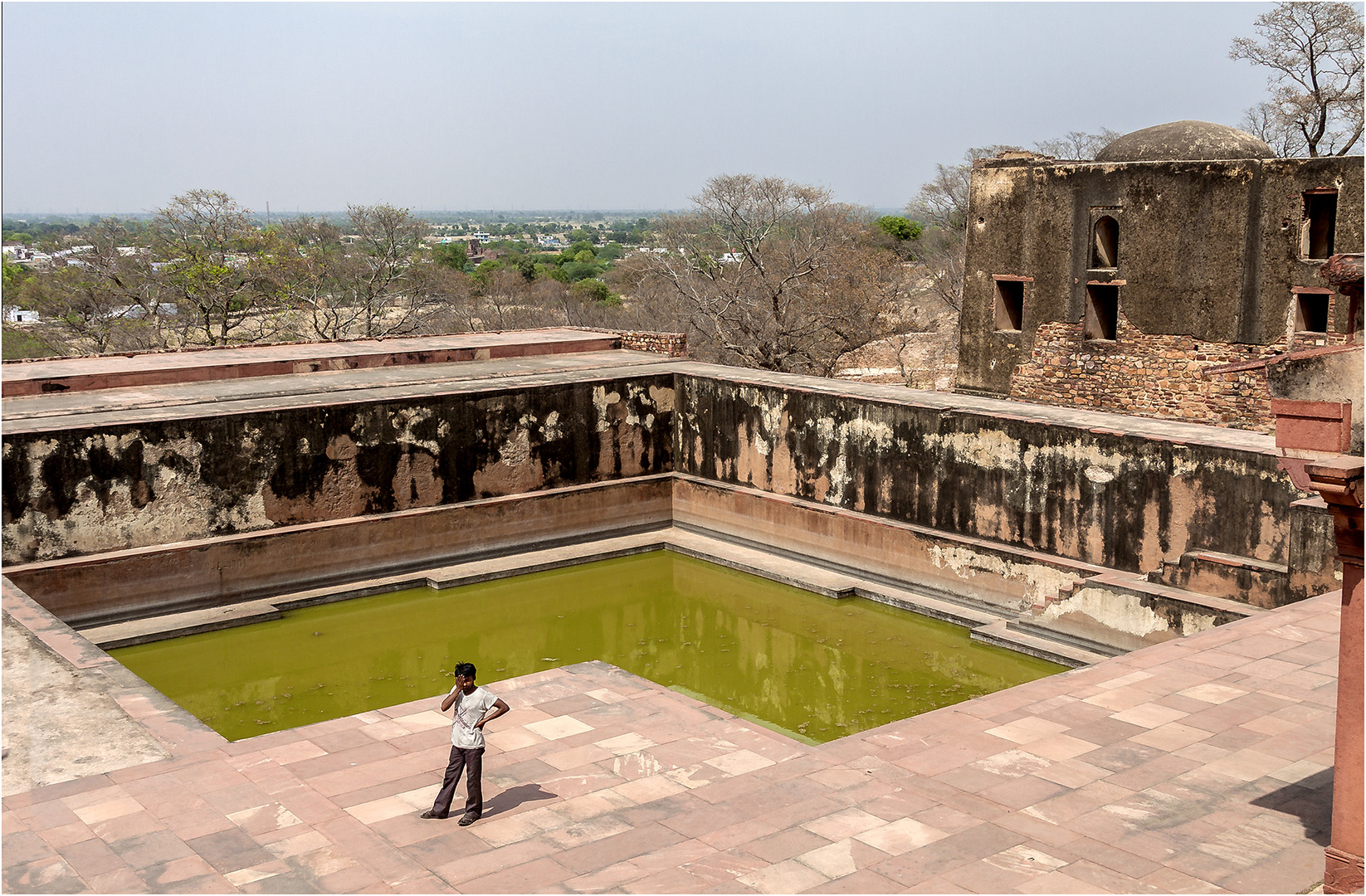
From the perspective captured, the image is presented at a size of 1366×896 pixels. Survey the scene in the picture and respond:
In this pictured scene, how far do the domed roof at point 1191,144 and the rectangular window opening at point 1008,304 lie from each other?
1.94 meters

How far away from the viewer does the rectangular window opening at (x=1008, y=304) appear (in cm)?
1510

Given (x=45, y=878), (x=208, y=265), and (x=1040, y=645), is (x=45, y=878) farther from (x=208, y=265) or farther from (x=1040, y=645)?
(x=208, y=265)

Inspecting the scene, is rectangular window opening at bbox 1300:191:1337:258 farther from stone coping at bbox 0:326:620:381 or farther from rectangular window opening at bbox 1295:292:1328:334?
stone coping at bbox 0:326:620:381

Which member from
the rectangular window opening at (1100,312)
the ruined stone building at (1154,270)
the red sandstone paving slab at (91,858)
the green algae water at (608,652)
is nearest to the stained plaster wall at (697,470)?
the green algae water at (608,652)

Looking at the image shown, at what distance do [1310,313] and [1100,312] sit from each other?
227 cm

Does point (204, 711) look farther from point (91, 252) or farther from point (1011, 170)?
point (91, 252)

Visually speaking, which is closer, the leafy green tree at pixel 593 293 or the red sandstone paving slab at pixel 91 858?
the red sandstone paving slab at pixel 91 858

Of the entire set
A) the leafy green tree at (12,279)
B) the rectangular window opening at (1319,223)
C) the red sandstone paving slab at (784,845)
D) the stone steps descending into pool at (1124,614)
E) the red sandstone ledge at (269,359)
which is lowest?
the stone steps descending into pool at (1124,614)

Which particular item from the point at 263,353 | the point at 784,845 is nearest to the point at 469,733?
the point at 784,845

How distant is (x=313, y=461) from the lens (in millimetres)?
11836

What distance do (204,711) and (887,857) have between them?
600 centimetres

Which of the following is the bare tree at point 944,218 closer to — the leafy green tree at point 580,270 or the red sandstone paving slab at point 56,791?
the leafy green tree at point 580,270

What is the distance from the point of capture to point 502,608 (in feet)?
37.8

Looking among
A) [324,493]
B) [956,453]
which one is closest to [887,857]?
[956,453]
